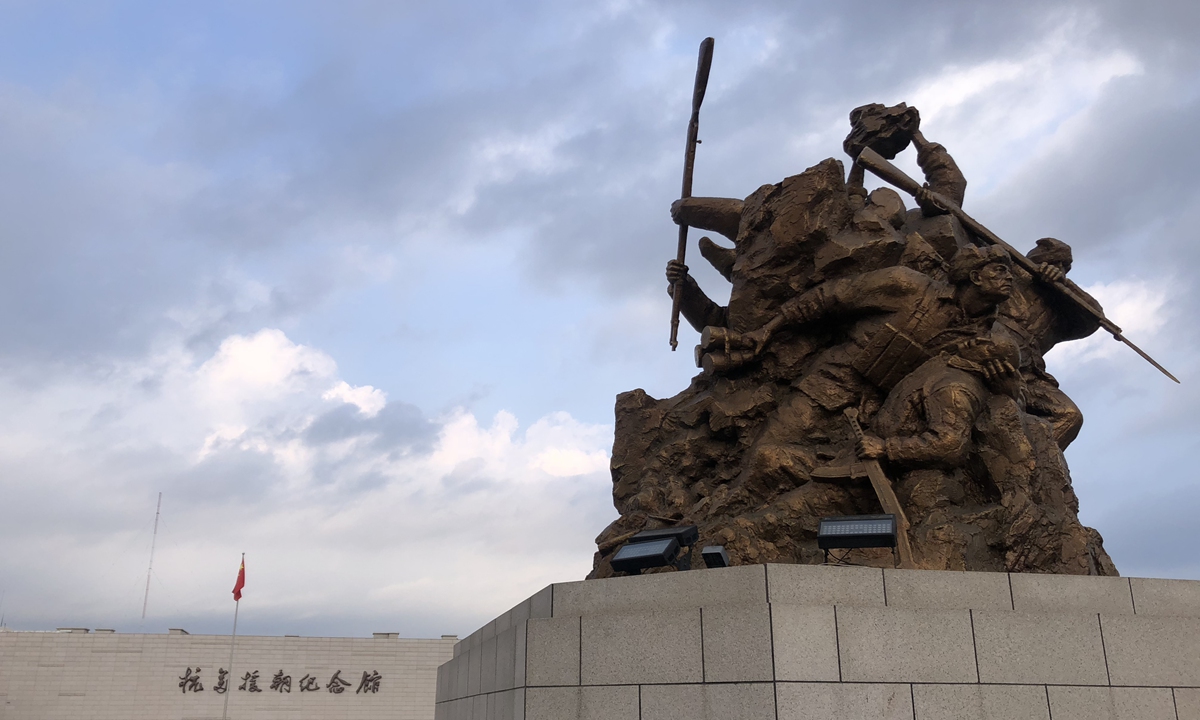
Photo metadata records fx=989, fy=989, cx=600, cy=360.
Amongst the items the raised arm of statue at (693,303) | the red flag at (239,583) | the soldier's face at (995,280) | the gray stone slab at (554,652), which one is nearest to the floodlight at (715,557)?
the gray stone slab at (554,652)

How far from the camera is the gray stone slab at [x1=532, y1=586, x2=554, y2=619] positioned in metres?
6.45

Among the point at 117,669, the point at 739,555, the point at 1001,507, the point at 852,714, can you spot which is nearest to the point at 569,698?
the point at 852,714

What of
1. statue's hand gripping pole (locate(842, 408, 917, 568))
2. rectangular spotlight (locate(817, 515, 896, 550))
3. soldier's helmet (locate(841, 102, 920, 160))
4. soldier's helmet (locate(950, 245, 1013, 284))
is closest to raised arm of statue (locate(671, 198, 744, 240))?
soldier's helmet (locate(841, 102, 920, 160))

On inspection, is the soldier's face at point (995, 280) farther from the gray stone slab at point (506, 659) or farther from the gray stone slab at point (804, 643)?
the gray stone slab at point (506, 659)

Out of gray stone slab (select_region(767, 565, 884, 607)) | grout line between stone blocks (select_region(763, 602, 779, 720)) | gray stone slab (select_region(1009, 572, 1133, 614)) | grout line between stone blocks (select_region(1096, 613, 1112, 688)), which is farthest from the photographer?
gray stone slab (select_region(1009, 572, 1133, 614))

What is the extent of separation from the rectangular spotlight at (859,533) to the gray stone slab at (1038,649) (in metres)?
0.71

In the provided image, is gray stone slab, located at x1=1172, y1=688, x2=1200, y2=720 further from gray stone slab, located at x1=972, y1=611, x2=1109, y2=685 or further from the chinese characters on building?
the chinese characters on building

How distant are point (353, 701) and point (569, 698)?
22.5 metres

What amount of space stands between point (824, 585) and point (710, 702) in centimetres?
95

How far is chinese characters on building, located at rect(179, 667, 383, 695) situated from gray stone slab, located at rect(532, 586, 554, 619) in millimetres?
21728

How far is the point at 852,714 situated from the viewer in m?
5.54

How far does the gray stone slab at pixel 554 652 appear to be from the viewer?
20.1ft

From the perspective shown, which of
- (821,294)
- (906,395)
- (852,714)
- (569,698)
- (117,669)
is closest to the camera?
(852,714)

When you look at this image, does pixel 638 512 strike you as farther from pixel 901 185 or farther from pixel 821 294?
pixel 901 185
